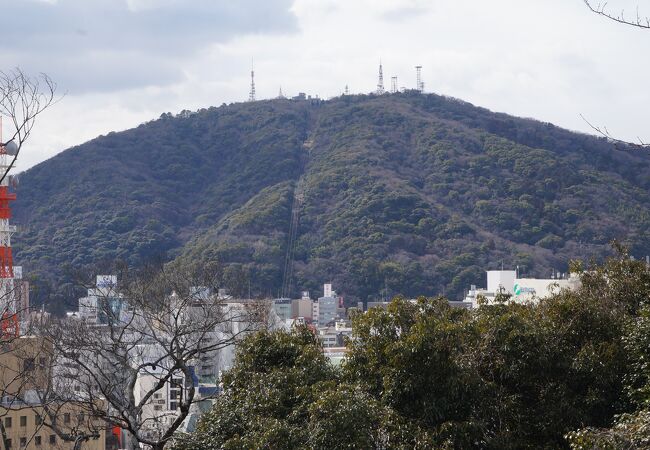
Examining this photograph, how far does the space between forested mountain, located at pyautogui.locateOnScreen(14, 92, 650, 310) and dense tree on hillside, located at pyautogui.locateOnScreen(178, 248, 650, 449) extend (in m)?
36.4

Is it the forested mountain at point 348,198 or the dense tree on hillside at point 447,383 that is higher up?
the forested mountain at point 348,198

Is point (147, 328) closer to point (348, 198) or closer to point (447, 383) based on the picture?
point (447, 383)

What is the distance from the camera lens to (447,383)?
11.2 meters

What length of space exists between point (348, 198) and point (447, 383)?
66.7 m

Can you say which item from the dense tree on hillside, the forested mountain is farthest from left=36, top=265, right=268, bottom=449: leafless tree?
the forested mountain

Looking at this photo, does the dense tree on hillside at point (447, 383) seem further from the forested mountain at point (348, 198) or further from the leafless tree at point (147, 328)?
the forested mountain at point (348, 198)

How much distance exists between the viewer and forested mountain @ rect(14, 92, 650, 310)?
224 ft

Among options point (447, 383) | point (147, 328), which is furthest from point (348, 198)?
point (447, 383)

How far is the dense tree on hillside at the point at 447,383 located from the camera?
10648 millimetres

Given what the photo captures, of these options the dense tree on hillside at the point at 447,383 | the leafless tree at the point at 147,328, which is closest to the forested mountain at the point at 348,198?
the leafless tree at the point at 147,328

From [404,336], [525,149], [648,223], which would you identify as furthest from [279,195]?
[404,336]

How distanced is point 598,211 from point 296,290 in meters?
26.9

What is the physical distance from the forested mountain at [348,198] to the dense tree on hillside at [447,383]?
119 ft

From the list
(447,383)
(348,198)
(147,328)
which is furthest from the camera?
(348,198)
